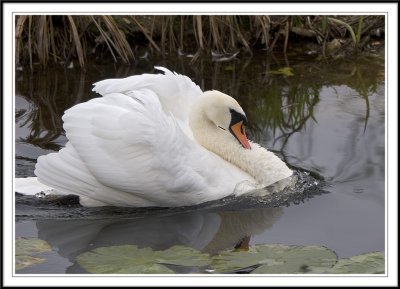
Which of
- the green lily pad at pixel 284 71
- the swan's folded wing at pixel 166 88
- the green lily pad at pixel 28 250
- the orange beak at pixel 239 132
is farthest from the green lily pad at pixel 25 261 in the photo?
the green lily pad at pixel 284 71

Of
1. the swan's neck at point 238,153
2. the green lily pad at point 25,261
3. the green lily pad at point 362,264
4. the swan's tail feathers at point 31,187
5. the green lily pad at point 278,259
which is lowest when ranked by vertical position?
the green lily pad at point 362,264

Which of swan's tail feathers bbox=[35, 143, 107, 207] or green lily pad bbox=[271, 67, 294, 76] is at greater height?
green lily pad bbox=[271, 67, 294, 76]

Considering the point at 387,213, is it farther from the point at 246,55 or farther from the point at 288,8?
the point at 246,55

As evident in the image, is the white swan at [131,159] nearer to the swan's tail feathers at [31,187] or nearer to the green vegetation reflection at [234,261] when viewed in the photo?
the swan's tail feathers at [31,187]

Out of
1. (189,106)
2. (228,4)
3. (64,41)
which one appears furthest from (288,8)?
(64,41)

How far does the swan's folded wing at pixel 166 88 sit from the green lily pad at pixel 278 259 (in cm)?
171

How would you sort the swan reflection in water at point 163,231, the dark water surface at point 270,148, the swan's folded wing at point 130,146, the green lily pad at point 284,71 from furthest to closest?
the green lily pad at point 284,71
the swan's folded wing at point 130,146
the dark water surface at point 270,148
the swan reflection in water at point 163,231

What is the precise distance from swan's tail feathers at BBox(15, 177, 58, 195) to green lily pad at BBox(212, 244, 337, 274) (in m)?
1.69

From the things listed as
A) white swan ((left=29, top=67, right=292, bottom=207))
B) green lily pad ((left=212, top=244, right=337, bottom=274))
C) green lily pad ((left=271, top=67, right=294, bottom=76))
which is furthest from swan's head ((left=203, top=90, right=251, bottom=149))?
green lily pad ((left=271, top=67, right=294, bottom=76))

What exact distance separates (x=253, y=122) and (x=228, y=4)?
4.79 ft

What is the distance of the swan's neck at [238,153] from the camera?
6.79 meters

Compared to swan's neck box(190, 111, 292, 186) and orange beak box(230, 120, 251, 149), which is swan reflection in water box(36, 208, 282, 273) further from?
orange beak box(230, 120, 251, 149)

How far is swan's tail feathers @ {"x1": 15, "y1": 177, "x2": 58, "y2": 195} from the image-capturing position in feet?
21.3

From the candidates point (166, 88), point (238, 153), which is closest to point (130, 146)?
point (166, 88)
